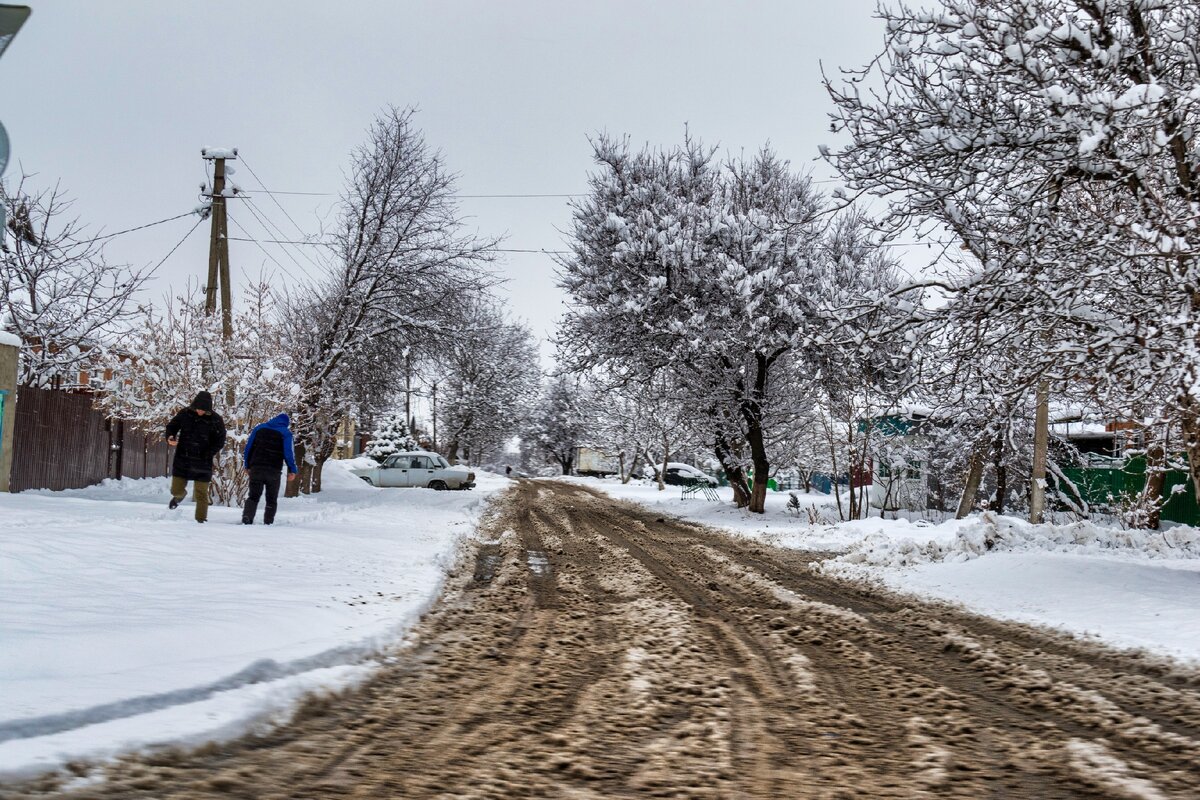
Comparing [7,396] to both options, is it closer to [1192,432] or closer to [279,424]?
[279,424]

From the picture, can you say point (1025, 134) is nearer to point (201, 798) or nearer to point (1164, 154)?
point (1164, 154)

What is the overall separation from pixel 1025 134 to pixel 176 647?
27.7 feet

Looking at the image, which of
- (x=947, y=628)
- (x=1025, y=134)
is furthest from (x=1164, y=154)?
(x=947, y=628)

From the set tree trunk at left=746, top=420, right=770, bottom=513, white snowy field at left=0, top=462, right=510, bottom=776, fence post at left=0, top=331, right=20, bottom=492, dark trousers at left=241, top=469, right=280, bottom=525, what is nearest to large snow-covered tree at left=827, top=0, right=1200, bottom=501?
white snowy field at left=0, top=462, right=510, bottom=776

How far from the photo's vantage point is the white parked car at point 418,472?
A: 102 ft

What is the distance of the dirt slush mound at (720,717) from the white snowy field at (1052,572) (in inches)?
30.7

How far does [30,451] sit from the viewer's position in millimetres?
16578

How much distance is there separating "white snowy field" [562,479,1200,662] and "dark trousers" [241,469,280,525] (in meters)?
7.65

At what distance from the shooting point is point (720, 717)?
386 centimetres

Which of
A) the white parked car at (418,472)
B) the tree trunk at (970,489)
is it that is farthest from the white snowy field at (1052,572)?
the white parked car at (418,472)

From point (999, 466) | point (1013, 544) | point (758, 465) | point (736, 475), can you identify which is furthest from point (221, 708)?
point (999, 466)

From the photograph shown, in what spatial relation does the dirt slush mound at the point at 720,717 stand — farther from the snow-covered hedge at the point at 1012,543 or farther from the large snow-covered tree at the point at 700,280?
the large snow-covered tree at the point at 700,280

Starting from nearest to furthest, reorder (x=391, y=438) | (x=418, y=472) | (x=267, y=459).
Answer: (x=267, y=459) < (x=418, y=472) < (x=391, y=438)

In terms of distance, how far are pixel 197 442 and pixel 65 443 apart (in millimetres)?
9013
